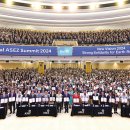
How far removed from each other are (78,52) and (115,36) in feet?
21.5

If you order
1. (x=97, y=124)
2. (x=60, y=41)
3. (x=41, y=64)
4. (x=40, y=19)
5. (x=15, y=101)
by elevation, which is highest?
Result: (x=40, y=19)

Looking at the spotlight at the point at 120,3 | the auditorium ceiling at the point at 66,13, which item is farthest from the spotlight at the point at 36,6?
the spotlight at the point at 120,3

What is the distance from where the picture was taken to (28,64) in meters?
31.9

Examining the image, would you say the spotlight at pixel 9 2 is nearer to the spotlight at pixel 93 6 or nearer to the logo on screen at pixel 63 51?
the logo on screen at pixel 63 51

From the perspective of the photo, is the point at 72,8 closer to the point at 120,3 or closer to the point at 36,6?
the point at 36,6

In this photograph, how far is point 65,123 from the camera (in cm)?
1109

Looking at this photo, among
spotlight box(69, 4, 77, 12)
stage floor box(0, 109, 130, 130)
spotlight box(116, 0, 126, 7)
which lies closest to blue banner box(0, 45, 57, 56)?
spotlight box(69, 4, 77, 12)

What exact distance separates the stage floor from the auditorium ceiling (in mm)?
19792

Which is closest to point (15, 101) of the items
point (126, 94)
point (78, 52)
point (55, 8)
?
point (126, 94)

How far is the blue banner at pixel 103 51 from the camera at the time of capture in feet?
72.9

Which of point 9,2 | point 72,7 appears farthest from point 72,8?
point 9,2

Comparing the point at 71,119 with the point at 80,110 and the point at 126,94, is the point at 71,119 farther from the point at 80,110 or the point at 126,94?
the point at 126,94

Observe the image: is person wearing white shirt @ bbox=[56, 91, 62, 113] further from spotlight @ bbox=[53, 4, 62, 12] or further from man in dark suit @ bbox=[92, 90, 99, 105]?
spotlight @ bbox=[53, 4, 62, 12]

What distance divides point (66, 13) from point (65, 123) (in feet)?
72.5
